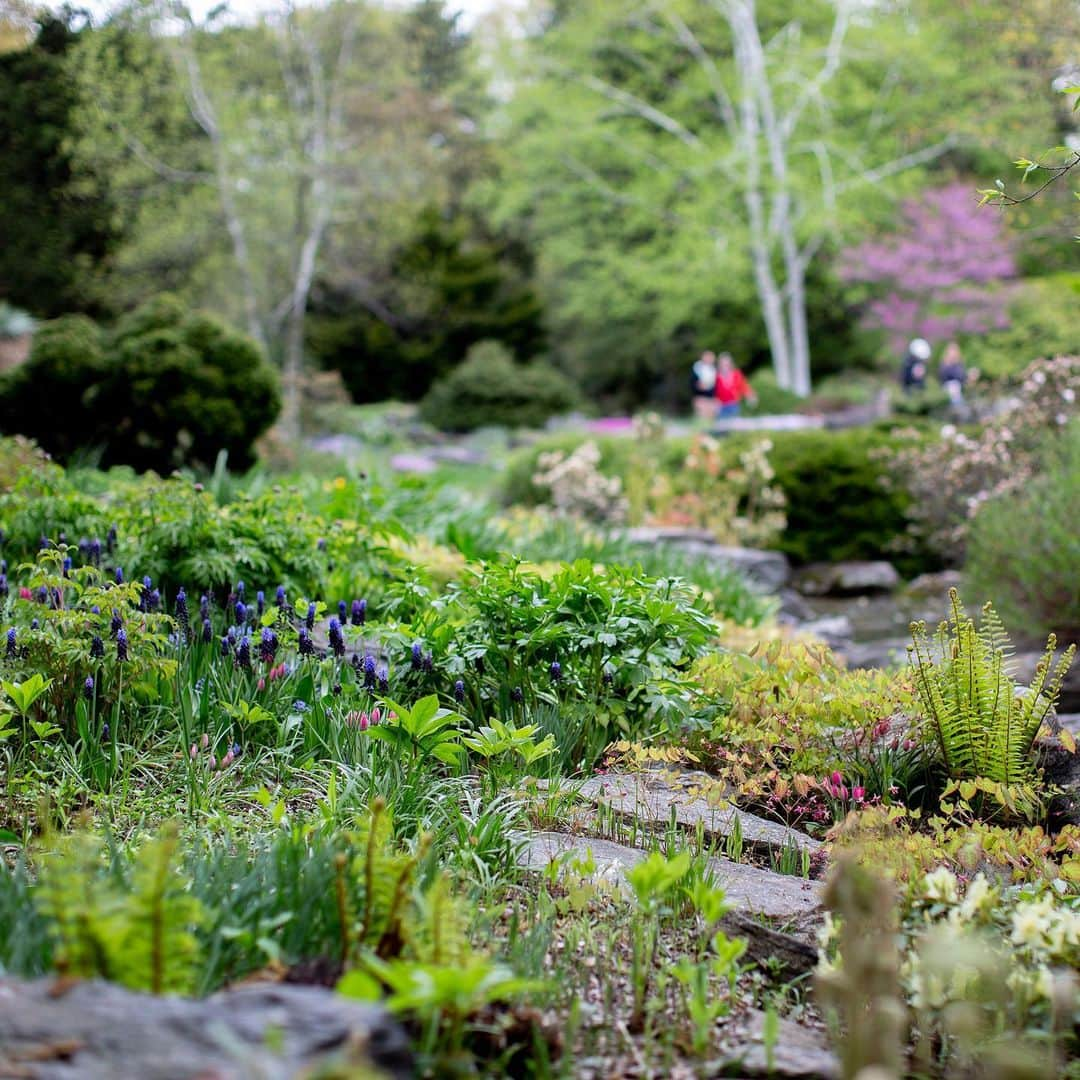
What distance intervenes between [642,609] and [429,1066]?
7.28 feet

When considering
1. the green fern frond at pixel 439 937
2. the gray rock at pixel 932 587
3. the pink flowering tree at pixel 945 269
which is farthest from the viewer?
the pink flowering tree at pixel 945 269

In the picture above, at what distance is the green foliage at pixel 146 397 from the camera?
9.29 m

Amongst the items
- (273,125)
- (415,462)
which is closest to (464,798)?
(415,462)

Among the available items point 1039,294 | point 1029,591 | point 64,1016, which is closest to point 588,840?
point 64,1016

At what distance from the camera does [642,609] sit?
3779mm

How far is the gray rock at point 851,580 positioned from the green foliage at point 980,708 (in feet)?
26.7

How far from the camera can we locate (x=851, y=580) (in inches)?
452

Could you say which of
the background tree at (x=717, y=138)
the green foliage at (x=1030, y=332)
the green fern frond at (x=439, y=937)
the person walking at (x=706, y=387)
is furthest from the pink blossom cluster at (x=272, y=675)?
the background tree at (x=717, y=138)

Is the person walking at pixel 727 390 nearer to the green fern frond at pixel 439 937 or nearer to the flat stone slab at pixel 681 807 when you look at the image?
the flat stone slab at pixel 681 807

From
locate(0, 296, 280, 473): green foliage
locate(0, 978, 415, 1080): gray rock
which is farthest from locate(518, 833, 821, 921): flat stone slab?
locate(0, 296, 280, 473): green foliage

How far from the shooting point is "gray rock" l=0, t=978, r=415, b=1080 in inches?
52.9

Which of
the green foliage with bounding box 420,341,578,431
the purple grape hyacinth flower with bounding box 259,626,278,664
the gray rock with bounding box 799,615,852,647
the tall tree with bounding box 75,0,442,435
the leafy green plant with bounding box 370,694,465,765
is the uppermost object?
the tall tree with bounding box 75,0,442,435

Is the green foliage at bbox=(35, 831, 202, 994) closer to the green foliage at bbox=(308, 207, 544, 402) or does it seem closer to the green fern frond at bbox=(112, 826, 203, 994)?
the green fern frond at bbox=(112, 826, 203, 994)

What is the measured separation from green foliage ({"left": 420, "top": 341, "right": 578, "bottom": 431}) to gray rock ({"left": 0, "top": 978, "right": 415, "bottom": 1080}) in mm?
24119
